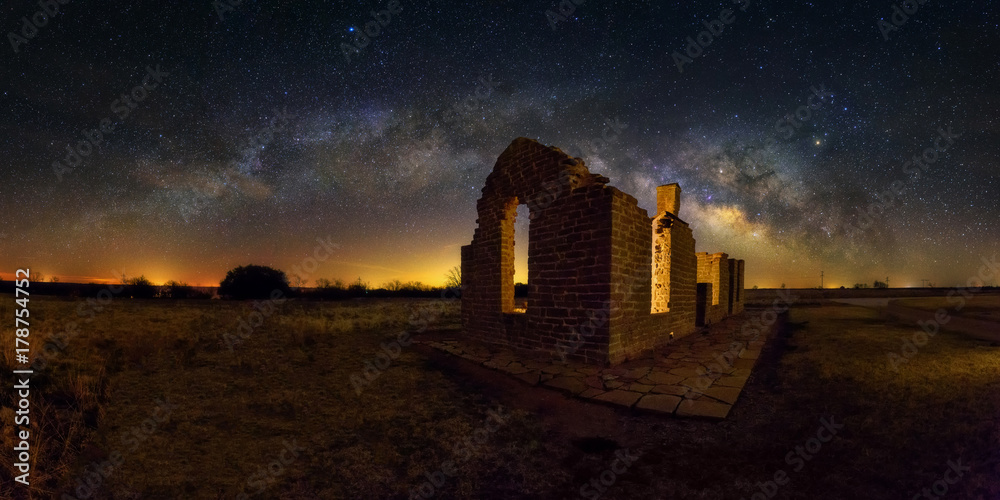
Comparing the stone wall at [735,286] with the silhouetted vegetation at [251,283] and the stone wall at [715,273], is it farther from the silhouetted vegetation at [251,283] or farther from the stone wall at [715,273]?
the silhouetted vegetation at [251,283]

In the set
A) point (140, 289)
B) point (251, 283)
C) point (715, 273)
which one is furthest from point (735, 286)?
point (140, 289)

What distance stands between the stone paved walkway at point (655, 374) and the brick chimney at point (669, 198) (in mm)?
4339

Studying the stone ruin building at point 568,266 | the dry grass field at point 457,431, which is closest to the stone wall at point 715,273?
the stone ruin building at point 568,266

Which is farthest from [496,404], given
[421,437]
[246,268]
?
[246,268]

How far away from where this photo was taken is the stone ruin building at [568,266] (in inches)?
250

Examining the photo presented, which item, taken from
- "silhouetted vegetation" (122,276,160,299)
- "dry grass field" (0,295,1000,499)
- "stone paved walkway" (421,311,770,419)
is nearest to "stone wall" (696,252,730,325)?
"stone paved walkway" (421,311,770,419)

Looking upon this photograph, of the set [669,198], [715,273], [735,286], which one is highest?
[669,198]

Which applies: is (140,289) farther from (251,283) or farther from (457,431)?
(457,431)

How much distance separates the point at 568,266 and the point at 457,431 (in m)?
→ 3.70

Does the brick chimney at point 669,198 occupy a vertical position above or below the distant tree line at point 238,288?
above

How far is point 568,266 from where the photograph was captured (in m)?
6.75

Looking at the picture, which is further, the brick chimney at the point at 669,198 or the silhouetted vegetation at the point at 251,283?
the silhouetted vegetation at the point at 251,283

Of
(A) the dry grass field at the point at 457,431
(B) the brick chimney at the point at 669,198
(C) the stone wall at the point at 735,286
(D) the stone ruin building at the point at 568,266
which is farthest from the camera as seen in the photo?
(C) the stone wall at the point at 735,286

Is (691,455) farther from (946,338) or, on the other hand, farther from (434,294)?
(434,294)
